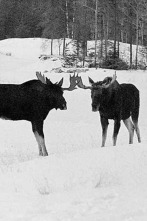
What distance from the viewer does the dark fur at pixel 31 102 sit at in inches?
357

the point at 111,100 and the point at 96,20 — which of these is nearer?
the point at 111,100

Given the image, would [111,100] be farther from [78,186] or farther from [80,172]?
[78,186]

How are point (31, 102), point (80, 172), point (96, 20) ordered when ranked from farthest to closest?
point (96, 20) → point (31, 102) → point (80, 172)

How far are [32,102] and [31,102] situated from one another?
24mm

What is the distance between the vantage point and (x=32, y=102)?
9.30 metres

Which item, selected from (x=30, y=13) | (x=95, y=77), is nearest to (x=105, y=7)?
(x=95, y=77)

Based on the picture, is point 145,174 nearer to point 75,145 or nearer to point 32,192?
point 32,192

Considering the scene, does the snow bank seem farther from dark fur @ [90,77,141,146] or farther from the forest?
the forest

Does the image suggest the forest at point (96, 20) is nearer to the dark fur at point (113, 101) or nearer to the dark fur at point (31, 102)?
the dark fur at point (113, 101)

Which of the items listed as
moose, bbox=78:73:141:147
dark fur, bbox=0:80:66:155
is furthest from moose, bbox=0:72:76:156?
moose, bbox=78:73:141:147

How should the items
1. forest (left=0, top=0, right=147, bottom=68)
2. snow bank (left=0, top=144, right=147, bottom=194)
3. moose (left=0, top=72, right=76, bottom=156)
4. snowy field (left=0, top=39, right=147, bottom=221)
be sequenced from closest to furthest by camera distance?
snowy field (left=0, top=39, right=147, bottom=221) < snow bank (left=0, top=144, right=147, bottom=194) < moose (left=0, top=72, right=76, bottom=156) < forest (left=0, top=0, right=147, bottom=68)

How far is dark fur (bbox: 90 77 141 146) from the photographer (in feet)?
29.5

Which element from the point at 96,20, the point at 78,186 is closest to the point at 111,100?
the point at 78,186

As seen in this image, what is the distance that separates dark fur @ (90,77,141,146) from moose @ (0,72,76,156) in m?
0.93
